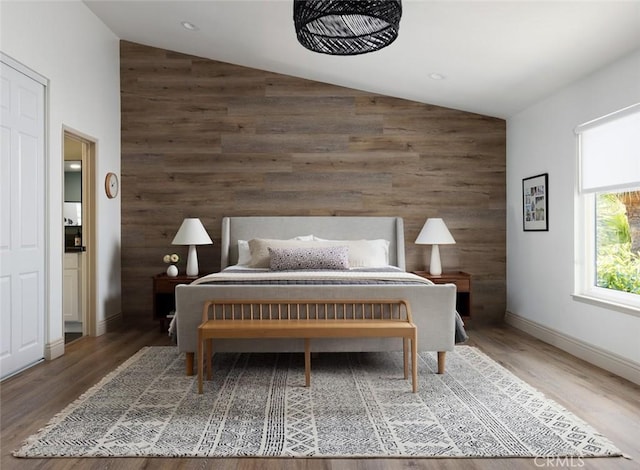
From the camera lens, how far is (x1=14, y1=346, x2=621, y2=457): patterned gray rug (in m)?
2.28

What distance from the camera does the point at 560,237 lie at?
4.39 meters

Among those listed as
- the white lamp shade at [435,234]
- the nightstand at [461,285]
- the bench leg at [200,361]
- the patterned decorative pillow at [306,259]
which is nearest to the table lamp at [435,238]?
the white lamp shade at [435,234]

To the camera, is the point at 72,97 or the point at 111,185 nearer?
the point at 72,97

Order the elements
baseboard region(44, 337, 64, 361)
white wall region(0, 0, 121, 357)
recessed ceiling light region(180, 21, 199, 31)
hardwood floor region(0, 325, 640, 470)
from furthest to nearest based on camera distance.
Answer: recessed ceiling light region(180, 21, 199, 31) < baseboard region(44, 337, 64, 361) < white wall region(0, 0, 121, 357) < hardwood floor region(0, 325, 640, 470)

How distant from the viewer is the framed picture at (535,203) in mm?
4656

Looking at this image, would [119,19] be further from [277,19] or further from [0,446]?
[0,446]

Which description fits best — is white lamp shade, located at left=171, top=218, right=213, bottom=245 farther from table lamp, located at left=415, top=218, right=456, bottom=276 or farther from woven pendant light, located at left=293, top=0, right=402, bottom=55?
woven pendant light, located at left=293, top=0, right=402, bottom=55

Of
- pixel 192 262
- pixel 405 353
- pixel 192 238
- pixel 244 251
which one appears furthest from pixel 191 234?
pixel 405 353

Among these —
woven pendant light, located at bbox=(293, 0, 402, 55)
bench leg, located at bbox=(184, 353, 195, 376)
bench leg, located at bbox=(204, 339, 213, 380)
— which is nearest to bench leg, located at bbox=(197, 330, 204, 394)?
bench leg, located at bbox=(204, 339, 213, 380)

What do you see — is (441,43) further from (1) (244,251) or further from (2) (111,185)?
(2) (111,185)

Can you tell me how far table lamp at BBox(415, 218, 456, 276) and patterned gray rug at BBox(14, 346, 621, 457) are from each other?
1782 millimetres

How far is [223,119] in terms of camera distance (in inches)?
220

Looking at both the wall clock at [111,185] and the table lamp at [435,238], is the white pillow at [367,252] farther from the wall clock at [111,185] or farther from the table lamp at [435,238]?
the wall clock at [111,185]

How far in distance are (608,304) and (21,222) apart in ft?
14.8
